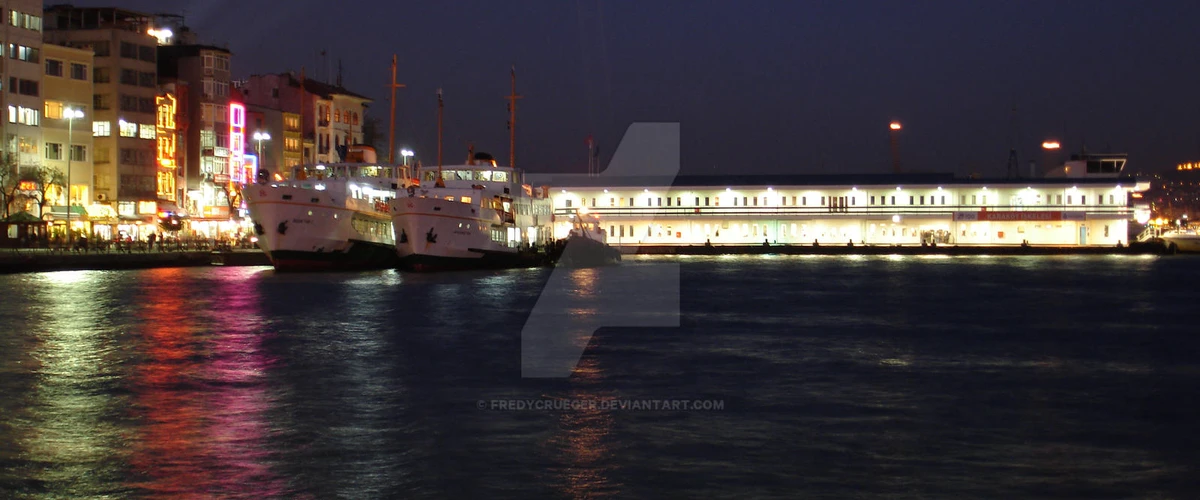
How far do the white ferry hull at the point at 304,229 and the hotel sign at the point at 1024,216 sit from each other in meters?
63.0

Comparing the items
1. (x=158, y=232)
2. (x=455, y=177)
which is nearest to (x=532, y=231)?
(x=455, y=177)

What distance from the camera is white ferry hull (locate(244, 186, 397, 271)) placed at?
58.6 meters

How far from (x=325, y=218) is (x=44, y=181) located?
78.9ft

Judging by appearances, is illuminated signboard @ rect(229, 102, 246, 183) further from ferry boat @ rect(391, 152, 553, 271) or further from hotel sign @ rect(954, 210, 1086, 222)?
hotel sign @ rect(954, 210, 1086, 222)

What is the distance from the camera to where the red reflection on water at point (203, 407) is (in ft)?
45.8

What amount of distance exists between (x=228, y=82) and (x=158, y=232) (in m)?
14.2

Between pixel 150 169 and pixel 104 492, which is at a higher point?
pixel 150 169

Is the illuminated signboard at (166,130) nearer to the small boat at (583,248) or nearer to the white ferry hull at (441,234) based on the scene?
the small boat at (583,248)

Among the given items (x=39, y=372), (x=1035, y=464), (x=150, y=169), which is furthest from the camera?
(x=150, y=169)

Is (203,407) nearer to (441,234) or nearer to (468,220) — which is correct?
(441,234)

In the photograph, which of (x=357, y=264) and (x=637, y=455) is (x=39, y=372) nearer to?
(x=637, y=455)

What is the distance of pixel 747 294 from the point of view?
4822cm

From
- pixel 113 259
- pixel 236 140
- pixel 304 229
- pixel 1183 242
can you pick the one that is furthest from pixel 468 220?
pixel 1183 242

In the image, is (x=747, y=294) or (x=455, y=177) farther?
(x=455, y=177)
